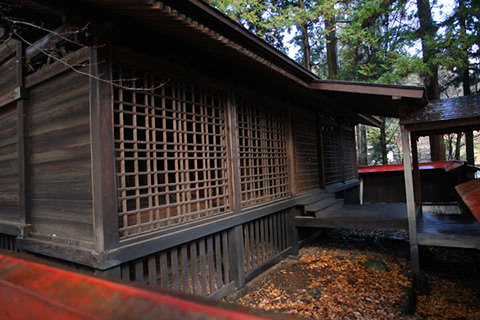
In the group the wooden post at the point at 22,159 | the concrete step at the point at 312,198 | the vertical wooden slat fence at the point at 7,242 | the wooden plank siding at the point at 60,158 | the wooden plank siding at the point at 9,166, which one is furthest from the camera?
the concrete step at the point at 312,198

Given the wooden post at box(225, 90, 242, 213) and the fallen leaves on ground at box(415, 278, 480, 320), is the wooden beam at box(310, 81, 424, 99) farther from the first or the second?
the fallen leaves on ground at box(415, 278, 480, 320)

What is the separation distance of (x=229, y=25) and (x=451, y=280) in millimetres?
6217

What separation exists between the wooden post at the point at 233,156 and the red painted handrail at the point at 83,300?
4324mm

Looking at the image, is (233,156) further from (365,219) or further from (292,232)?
(365,219)

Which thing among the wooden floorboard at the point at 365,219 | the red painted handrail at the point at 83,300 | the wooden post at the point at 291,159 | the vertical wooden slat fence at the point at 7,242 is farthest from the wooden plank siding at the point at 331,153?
the red painted handrail at the point at 83,300

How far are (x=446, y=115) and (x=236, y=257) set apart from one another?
188 inches

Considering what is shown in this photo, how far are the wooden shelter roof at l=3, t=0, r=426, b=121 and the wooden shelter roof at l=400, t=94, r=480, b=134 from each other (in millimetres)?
263

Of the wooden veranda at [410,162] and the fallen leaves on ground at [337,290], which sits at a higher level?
the wooden veranda at [410,162]

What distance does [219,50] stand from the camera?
159 inches

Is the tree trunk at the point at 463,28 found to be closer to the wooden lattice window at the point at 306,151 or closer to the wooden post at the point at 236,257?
the wooden lattice window at the point at 306,151

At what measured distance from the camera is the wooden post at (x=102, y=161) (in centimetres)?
304

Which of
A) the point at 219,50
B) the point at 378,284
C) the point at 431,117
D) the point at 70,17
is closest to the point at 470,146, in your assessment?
the point at 431,117

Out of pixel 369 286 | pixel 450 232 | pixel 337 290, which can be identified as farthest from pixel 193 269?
pixel 450 232

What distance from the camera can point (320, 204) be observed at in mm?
7418
